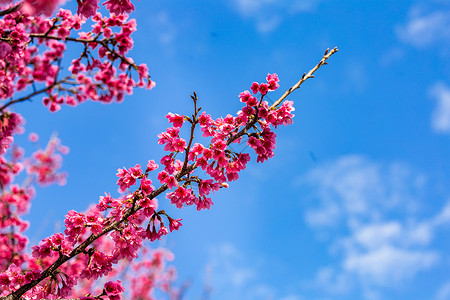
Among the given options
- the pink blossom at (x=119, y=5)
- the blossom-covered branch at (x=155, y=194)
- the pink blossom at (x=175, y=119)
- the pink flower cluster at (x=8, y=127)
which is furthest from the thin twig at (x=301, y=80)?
the pink flower cluster at (x=8, y=127)

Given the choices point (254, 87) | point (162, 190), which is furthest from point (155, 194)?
point (254, 87)

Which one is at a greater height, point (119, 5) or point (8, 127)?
point (119, 5)

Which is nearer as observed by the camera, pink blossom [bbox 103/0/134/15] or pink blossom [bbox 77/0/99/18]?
pink blossom [bbox 77/0/99/18]

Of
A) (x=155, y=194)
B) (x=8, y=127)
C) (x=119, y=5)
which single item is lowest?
(x=155, y=194)

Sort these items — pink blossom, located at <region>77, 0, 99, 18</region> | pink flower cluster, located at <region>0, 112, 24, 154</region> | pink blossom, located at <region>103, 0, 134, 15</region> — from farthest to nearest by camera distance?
1. pink flower cluster, located at <region>0, 112, 24, 154</region>
2. pink blossom, located at <region>103, 0, 134, 15</region>
3. pink blossom, located at <region>77, 0, 99, 18</region>

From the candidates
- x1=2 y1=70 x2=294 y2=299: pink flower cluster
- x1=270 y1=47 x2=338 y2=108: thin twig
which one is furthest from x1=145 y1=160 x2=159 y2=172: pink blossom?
x1=270 y1=47 x2=338 y2=108: thin twig

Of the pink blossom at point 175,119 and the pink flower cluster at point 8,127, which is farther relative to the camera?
the pink flower cluster at point 8,127

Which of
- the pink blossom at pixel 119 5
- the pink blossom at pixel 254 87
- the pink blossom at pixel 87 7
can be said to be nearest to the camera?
the pink blossom at pixel 87 7

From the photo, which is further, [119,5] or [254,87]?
[119,5]

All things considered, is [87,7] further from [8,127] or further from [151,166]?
[8,127]

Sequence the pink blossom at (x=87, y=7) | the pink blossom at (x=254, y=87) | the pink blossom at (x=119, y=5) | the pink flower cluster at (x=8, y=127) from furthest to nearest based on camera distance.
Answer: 1. the pink flower cluster at (x=8, y=127)
2. the pink blossom at (x=119, y=5)
3. the pink blossom at (x=254, y=87)
4. the pink blossom at (x=87, y=7)

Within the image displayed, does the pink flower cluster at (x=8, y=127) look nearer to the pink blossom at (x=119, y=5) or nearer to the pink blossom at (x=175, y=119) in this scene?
the pink blossom at (x=119, y=5)

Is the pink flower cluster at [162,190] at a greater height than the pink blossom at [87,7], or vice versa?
the pink blossom at [87,7]

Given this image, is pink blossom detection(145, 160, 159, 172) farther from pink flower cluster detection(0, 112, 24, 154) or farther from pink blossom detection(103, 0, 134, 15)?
pink flower cluster detection(0, 112, 24, 154)
